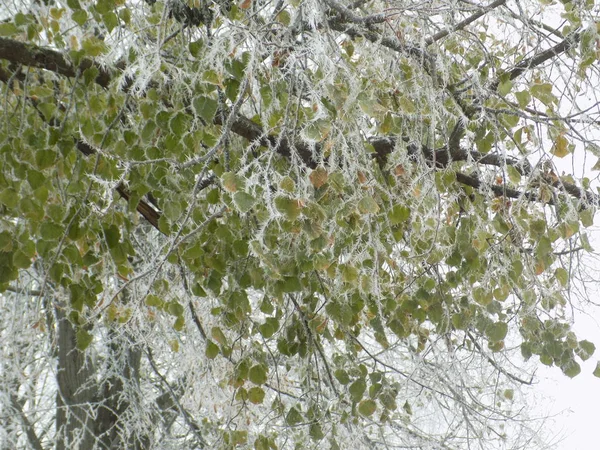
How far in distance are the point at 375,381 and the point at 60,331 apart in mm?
2795

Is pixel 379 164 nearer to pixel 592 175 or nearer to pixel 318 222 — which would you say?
pixel 592 175

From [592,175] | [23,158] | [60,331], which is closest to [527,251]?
[592,175]

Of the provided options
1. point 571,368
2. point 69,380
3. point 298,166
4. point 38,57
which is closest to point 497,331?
point 571,368

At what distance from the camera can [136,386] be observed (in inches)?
161

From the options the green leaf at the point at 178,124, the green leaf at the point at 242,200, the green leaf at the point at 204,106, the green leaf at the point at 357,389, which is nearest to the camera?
the green leaf at the point at 242,200

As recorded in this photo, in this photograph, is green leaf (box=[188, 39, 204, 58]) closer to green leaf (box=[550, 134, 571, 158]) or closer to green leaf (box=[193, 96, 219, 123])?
green leaf (box=[193, 96, 219, 123])

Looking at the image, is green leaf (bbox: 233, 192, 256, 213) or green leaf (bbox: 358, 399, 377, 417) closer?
green leaf (bbox: 233, 192, 256, 213)

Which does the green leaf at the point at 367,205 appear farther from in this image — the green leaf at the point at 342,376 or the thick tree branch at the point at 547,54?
the green leaf at the point at 342,376

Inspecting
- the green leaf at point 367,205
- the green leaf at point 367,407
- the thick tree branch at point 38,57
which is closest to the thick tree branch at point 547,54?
the green leaf at point 367,205

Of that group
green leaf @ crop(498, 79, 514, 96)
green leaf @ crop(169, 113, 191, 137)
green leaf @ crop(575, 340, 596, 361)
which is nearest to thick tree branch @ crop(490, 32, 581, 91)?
green leaf @ crop(498, 79, 514, 96)

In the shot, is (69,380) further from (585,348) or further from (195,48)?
(585,348)

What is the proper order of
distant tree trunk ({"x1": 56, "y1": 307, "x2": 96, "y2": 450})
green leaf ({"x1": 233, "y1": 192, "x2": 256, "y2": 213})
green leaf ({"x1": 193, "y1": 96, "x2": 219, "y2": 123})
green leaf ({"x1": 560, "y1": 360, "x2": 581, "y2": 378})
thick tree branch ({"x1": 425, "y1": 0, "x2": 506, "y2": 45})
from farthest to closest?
distant tree trunk ({"x1": 56, "y1": 307, "x2": 96, "y2": 450}), green leaf ({"x1": 560, "y1": 360, "x2": 581, "y2": 378}), thick tree branch ({"x1": 425, "y1": 0, "x2": 506, "y2": 45}), green leaf ({"x1": 193, "y1": 96, "x2": 219, "y2": 123}), green leaf ({"x1": 233, "y1": 192, "x2": 256, "y2": 213})

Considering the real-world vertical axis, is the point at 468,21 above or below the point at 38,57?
above

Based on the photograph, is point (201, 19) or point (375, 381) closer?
point (201, 19)
